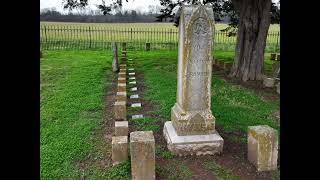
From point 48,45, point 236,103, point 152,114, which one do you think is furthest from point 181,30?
point 48,45

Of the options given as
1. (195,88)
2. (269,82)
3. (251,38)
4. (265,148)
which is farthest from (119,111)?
(251,38)

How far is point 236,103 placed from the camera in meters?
8.47

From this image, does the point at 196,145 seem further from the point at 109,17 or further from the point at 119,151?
the point at 109,17

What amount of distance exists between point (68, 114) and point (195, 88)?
11.9 ft

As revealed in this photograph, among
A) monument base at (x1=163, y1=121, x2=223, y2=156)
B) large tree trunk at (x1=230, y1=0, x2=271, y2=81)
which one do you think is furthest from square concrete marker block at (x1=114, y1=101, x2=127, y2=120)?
large tree trunk at (x1=230, y1=0, x2=271, y2=81)

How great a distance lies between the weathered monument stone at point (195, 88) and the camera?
519 centimetres

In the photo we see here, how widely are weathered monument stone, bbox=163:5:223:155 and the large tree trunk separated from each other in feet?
22.0

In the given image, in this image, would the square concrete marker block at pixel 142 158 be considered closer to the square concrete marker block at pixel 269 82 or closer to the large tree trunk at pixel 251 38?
the square concrete marker block at pixel 269 82

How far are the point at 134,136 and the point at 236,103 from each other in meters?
4.67

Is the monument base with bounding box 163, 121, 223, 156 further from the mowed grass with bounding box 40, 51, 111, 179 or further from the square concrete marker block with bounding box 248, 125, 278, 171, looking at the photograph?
the mowed grass with bounding box 40, 51, 111, 179

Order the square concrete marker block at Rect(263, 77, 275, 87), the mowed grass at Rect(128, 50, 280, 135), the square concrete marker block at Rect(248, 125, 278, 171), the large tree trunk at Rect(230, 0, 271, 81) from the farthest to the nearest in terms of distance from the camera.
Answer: the large tree trunk at Rect(230, 0, 271, 81) < the square concrete marker block at Rect(263, 77, 275, 87) < the mowed grass at Rect(128, 50, 280, 135) < the square concrete marker block at Rect(248, 125, 278, 171)

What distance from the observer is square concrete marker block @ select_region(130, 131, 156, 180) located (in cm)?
445

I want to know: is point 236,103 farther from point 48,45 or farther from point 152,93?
point 48,45

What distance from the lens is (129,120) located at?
7.10 metres
